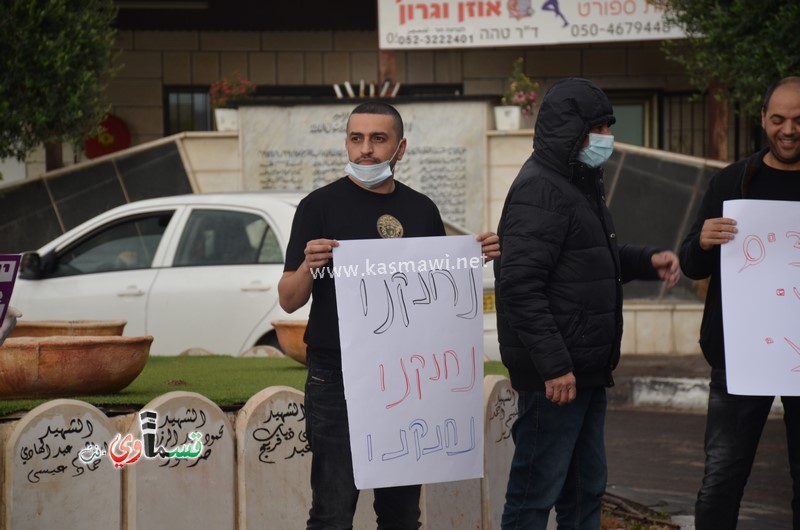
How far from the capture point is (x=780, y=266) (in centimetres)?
467

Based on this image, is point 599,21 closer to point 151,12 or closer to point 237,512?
point 151,12

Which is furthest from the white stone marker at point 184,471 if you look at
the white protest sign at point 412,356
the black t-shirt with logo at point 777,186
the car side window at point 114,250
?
the car side window at point 114,250

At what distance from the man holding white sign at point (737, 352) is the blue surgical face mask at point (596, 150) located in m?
0.53

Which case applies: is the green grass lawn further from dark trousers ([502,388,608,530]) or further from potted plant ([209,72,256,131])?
potted plant ([209,72,256,131])

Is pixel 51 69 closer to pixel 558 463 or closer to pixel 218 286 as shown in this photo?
pixel 218 286

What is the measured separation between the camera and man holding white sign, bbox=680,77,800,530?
4559mm

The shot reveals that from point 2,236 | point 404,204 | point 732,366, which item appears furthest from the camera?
point 2,236

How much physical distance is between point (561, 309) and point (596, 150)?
535mm

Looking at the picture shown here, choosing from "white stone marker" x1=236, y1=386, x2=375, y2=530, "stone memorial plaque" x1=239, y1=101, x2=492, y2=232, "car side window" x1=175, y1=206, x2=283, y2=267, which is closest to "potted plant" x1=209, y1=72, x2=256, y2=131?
"stone memorial plaque" x1=239, y1=101, x2=492, y2=232

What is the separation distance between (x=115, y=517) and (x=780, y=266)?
2526mm

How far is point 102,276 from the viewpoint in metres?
9.20

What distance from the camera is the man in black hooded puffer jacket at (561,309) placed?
13.7 feet

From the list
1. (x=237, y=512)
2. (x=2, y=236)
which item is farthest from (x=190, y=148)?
(x=237, y=512)

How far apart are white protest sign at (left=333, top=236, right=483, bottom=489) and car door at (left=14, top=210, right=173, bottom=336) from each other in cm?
493
